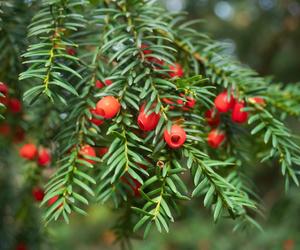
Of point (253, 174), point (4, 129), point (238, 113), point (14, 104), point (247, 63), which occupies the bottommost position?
point (253, 174)

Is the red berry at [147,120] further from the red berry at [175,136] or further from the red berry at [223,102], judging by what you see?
the red berry at [223,102]

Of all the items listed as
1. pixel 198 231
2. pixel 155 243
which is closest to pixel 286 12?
pixel 198 231

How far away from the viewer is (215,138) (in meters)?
0.95

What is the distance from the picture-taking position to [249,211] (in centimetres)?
107

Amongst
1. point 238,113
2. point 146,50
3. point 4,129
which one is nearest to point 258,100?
point 238,113

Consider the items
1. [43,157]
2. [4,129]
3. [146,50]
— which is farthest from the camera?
[4,129]

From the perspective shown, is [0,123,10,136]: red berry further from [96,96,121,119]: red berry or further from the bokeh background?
the bokeh background

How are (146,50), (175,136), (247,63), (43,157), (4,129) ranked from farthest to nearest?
1. (247,63)
2. (4,129)
3. (43,157)
4. (146,50)
5. (175,136)

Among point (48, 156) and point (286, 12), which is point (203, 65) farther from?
point (286, 12)

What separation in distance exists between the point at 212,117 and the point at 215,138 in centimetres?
5

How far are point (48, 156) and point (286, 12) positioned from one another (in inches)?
73.0

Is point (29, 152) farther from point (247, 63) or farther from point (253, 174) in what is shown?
point (247, 63)

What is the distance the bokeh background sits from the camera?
1856mm

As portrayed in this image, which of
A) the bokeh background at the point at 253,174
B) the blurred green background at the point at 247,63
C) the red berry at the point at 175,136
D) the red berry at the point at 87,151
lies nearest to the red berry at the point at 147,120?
the red berry at the point at 175,136
